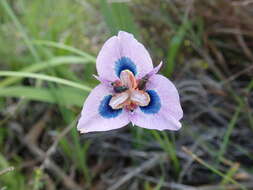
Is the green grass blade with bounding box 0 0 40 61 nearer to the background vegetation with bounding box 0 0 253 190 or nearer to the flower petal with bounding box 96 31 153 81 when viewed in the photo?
the background vegetation with bounding box 0 0 253 190

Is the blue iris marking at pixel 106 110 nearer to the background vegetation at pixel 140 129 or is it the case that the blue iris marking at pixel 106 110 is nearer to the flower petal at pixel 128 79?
the flower petal at pixel 128 79

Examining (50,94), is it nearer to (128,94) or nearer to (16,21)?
(16,21)

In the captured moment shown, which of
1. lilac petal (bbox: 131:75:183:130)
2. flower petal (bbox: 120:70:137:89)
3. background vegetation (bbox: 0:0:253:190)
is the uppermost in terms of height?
background vegetation (bbox: 0:0:253:190)

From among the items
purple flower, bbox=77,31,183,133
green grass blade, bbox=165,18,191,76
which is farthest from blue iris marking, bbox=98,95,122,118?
green grass blade, bbox=165,18,191,76

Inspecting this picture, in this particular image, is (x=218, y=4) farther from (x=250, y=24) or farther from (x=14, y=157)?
(x=14, y=157)

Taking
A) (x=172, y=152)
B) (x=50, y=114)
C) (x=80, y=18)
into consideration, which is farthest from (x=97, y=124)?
(x=80, y=18)

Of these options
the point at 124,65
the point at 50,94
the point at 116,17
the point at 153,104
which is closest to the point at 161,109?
the point at 153,104

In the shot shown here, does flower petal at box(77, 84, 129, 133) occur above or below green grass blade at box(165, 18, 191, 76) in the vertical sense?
below
